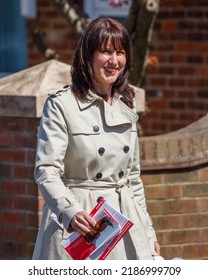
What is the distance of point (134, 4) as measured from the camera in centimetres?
838

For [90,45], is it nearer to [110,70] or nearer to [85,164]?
[110,70]

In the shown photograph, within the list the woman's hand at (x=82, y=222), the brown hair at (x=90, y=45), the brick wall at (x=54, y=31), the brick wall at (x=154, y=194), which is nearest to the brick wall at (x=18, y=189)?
the brick wall at (x=154, y=194)

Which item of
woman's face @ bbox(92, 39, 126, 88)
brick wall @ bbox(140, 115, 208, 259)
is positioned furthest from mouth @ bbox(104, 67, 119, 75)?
brick wall @ bbox(140, 115, 208, 259)

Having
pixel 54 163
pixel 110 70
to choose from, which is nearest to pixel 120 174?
pixel 54 163

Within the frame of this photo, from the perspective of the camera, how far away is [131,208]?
5.05 metres

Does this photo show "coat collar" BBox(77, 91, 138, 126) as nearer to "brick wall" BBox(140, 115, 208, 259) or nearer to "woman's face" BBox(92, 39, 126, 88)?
"woman's face" BBox(92, 39, 126, 88)

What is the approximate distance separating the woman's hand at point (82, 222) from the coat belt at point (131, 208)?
0.30 metres

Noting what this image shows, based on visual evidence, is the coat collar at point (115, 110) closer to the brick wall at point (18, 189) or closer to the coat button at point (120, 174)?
the coat button at point (120, 174)

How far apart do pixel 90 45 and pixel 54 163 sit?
0.58 metres

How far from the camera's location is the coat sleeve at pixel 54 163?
186 inches

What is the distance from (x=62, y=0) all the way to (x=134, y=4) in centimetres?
83

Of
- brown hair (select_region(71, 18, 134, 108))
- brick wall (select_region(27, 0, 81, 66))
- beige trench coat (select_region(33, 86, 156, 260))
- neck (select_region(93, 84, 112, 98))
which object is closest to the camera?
beige trench coat (select_region(33, 86, 156, 260))

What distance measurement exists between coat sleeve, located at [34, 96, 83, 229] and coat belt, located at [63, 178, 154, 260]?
15 centimetres

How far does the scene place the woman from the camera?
4855 millimetres
